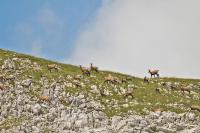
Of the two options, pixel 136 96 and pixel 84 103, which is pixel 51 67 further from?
pixel 84 103

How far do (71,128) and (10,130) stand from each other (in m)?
6.40

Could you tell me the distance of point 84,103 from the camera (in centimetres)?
6425

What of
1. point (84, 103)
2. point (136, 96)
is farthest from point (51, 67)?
point (84, 103)

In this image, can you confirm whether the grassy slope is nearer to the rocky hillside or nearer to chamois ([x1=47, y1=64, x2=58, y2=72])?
the rocky hillside

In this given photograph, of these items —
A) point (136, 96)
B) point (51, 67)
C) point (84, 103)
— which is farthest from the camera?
point (51, 67)

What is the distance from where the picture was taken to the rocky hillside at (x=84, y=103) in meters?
57.1

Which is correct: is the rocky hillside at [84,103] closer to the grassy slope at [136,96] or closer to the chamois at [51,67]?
the grassy slope at [136,96]

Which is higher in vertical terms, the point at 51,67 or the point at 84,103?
the point at 51,67

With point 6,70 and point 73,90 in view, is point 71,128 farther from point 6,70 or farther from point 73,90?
point 6,70

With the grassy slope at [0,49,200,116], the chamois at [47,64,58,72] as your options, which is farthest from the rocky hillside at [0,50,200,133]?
the chamois at [47,64,58,72]

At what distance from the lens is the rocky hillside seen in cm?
5706

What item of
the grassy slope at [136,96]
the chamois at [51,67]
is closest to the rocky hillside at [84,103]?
the grassy slope at [136,96]

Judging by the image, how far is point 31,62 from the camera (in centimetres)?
8256

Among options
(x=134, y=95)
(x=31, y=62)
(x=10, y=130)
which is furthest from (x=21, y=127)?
(x=31, y=62)
